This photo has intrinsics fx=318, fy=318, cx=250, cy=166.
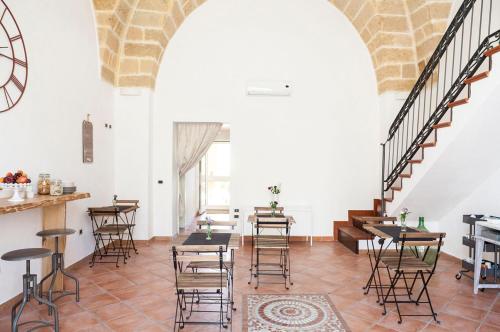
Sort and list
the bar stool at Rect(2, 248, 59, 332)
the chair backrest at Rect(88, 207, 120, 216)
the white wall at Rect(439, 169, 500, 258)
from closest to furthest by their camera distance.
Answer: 1. the bar stool at Rect(2, 248, 59, 332)
2. the white wall at Rect(439, 169, 500, 258)
3. the chair backrest at Rect(88, 207, 120, 216)

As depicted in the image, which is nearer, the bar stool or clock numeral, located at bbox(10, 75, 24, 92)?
the bar stool

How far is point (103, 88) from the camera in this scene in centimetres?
538

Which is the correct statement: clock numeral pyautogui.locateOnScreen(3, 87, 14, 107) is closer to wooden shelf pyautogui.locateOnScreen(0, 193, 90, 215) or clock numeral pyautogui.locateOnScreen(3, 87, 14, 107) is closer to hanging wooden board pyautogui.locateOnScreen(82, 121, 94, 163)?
wooden shelf pyautogui.locateOnScreen(0, 193, 90, 215)

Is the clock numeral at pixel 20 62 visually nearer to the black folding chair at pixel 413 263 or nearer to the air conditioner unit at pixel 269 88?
the air conditioner unit at pixel 269 88

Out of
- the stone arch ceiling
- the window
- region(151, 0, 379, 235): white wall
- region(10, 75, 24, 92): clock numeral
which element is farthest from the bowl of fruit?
the window

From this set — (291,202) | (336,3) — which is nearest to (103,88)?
(291,202)

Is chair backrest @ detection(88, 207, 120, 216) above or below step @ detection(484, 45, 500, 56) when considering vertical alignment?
below

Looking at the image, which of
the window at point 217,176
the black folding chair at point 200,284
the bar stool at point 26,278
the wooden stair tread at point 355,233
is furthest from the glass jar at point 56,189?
the window at point 217,176

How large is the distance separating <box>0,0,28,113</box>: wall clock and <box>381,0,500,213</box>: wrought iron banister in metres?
4.78

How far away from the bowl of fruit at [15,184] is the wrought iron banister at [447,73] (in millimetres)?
4613

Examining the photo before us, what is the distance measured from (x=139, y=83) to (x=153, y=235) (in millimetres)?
2879

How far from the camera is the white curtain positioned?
638 cm

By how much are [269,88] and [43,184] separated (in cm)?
414

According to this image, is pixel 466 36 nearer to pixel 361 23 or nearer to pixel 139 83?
pixel 361 23
